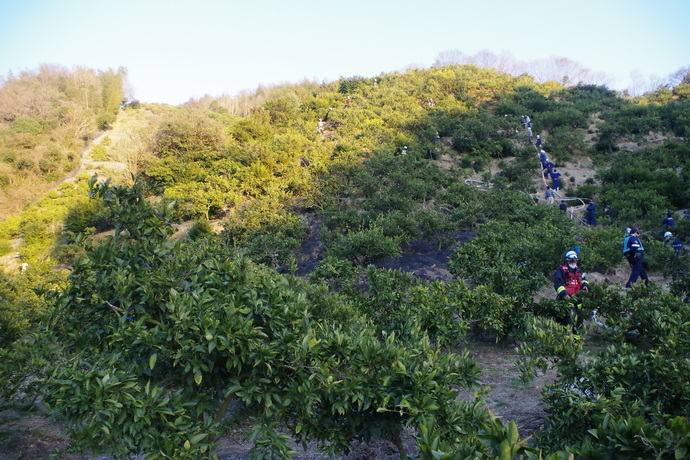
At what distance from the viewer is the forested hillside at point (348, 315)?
2980 mm

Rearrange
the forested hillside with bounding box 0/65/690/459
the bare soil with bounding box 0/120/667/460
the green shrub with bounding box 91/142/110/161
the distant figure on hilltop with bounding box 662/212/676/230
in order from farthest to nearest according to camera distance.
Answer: the green shrub with bounding box 91/142/110/161, the distant figure on hilltop with bounding box 662/212/676/230, the bare soil with bounding box 0/120/667/460, the forested hillside with bounding box 0/65/690/459

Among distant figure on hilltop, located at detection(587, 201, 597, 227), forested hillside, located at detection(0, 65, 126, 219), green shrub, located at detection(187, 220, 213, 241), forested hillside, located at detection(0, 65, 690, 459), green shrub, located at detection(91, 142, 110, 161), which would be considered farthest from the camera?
green shrub, located at detection(91, 142, 110, 161)

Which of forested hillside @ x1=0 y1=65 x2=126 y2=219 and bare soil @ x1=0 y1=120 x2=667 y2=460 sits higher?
forested hillside @ x1=0 y1=65 x2=126 y2=219

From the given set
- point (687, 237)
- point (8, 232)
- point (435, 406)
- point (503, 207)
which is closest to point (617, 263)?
point (687, 237)

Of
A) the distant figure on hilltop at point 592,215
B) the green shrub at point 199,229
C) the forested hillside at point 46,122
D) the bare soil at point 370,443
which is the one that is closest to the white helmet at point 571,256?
the bare soil at point 370,443

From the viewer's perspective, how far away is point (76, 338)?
11.8 ft

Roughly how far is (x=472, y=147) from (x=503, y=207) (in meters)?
10.5

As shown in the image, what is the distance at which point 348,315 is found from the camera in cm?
592

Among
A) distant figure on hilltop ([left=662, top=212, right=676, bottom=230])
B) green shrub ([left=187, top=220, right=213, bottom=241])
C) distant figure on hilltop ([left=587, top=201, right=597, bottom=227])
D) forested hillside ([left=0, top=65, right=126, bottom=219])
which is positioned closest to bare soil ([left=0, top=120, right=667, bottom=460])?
distant figure on hilltop ([left=662, top=212, right=676, bottom=230])

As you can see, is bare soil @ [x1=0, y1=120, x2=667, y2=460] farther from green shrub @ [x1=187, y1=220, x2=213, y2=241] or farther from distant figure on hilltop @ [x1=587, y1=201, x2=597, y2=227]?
green shrub @ [x1=187, y1=220, x2=213, y2=241]

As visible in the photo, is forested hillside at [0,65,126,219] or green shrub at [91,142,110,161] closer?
forested hillside at [0,65,126,219]

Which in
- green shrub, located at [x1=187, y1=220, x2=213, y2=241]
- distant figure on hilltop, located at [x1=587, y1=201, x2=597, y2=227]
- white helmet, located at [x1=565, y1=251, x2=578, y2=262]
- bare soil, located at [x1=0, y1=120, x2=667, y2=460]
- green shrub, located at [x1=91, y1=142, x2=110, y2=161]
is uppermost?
green shrub, located at [x1=91, y1=142, x2=110, y2=161]

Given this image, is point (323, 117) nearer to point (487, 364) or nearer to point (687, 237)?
point (687, 237)

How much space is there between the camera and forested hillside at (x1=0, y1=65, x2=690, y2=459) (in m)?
2.98
